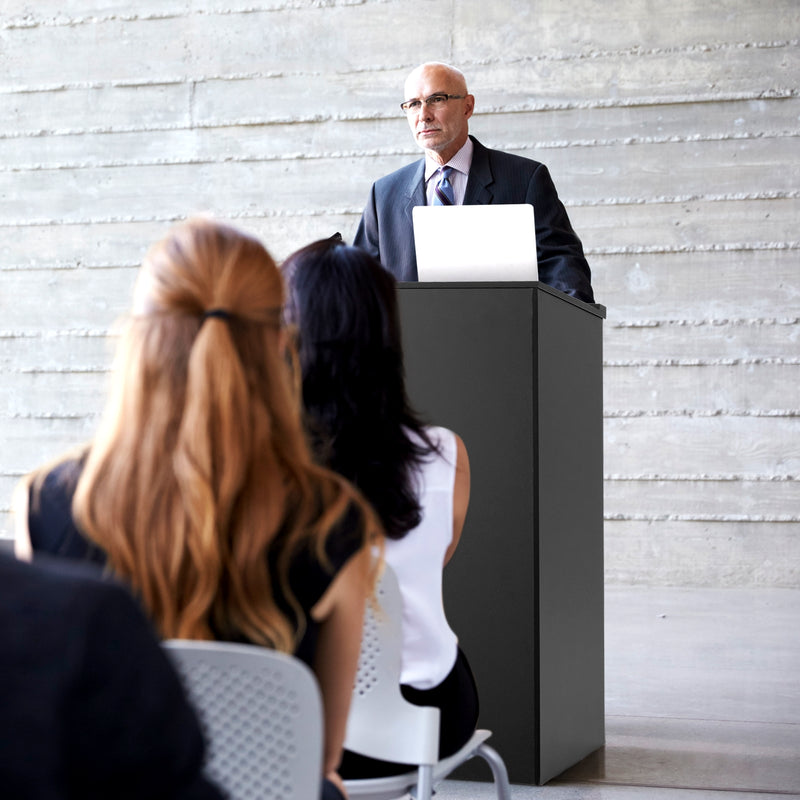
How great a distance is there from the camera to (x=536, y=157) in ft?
19.8

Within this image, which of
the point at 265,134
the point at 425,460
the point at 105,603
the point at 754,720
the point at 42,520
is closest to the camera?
the point at 105,603

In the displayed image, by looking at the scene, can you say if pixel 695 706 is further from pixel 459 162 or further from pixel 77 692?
pixel 77 692

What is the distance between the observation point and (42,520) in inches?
45.4

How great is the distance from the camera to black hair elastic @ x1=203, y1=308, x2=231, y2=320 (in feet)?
3.47

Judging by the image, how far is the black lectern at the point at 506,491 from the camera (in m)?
2.54

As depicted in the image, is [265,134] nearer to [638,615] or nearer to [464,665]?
[638,615]

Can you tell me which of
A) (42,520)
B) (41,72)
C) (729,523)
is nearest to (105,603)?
(42,520)

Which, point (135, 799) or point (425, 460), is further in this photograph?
point (425, 460)

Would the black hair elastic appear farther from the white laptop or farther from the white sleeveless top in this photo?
the white laptop

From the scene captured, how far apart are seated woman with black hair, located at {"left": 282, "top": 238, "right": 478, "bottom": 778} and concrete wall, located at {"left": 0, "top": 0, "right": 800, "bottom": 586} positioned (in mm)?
3895

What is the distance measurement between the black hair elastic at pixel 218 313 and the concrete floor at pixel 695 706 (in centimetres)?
176

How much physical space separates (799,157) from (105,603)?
569cm

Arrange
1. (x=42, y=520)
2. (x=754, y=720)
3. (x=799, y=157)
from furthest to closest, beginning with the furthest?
(x=799, y=157) < (x=754, y=720) < (x=42, y=520)

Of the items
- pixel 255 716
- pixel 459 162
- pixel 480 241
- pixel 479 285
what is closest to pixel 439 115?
pixel 459 162
